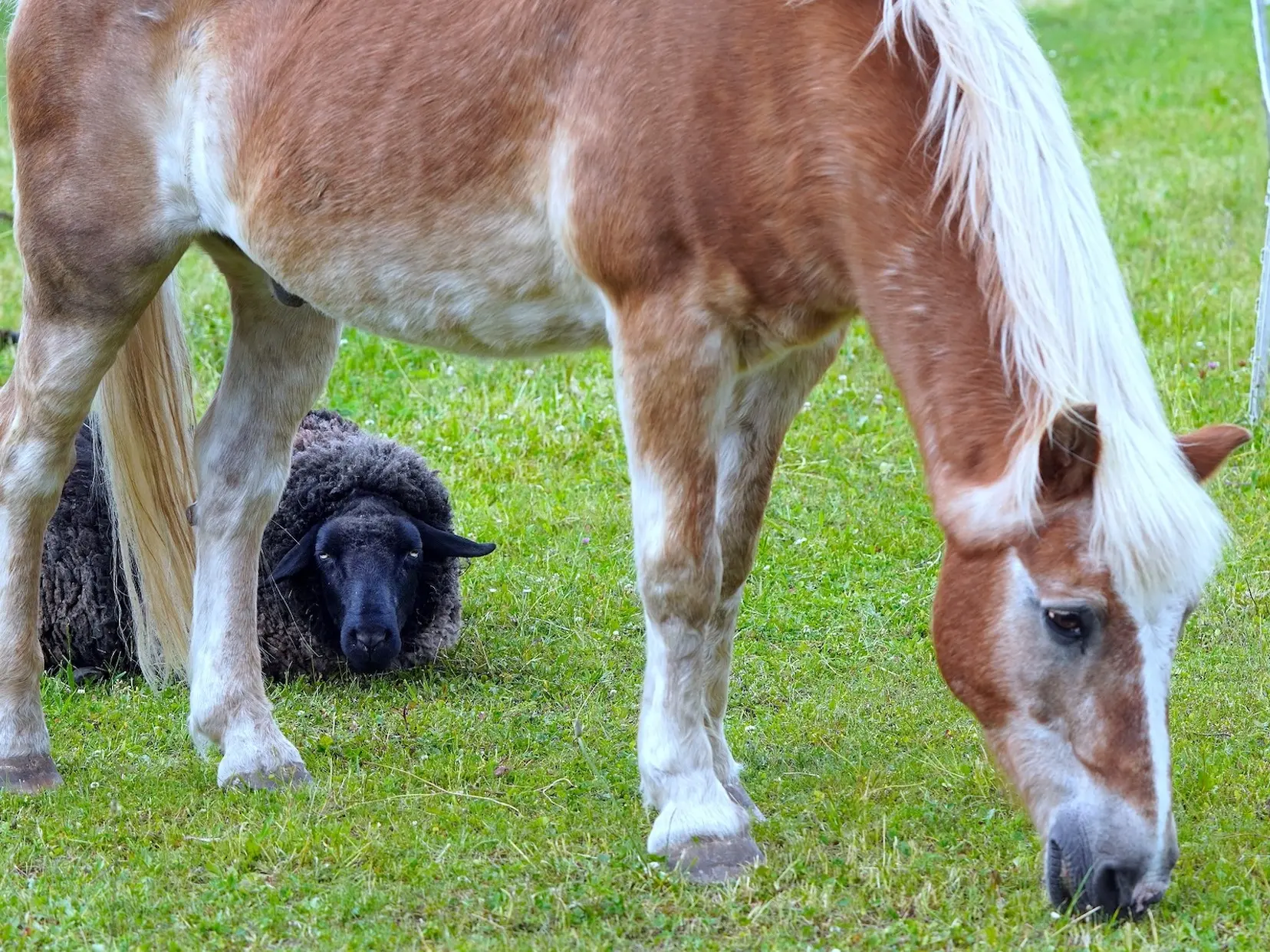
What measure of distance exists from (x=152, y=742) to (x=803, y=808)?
6.52ft

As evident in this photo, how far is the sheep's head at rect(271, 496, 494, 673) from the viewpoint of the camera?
486cm

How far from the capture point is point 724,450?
150 inches

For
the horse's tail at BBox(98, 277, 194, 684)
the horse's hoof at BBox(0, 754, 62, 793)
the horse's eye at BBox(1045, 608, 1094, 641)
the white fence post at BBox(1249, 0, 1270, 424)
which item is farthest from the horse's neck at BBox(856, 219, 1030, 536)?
the white fence post at BBox(1249, 0, 1270, 424)

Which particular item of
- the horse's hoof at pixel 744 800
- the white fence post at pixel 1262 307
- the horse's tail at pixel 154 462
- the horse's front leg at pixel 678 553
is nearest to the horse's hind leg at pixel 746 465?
the horse's hoof at pixel 744 800

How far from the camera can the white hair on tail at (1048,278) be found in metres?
2.76

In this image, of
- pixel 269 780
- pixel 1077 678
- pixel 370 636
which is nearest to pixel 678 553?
pixel 1077 678

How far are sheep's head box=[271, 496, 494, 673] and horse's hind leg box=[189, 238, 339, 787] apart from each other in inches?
21.1

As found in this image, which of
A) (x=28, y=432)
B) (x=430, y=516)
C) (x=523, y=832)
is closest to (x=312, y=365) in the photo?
(x=28, y=432)

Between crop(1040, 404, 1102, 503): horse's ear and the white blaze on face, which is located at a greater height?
crop(1040, 404, 1102, 503): horse's ear

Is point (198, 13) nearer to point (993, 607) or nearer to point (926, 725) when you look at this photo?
point (993, 607)

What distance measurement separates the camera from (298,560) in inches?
201

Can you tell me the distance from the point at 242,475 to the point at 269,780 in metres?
0.87

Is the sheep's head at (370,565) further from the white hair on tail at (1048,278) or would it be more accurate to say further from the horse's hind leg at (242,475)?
the white hair on tail at (1048,278)

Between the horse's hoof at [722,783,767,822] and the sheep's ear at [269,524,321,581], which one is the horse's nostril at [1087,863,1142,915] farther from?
the sheep's ear at [269,524,321,581]
